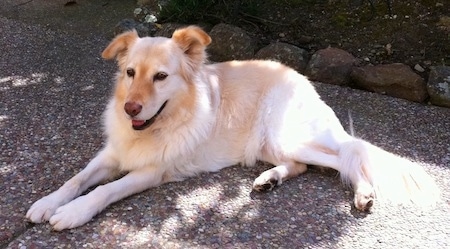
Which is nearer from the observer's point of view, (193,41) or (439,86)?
(193,41)

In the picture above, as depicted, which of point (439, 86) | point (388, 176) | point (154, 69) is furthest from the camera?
point (439, 86)

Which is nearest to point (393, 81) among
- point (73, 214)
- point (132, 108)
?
point (132, 108)

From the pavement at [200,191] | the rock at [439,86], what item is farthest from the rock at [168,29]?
the rock at [439,86]

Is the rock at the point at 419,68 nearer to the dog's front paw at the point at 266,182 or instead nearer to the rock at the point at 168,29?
the dog's front paw at the point at 266,182

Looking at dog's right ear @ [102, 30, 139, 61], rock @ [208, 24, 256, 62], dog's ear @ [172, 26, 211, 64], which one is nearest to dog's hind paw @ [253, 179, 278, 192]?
dog's ear @ [172, 26, 211, 64]

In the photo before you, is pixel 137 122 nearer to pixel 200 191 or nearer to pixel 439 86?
pixel 200 191

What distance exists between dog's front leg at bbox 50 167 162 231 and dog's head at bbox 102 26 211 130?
0.33 metres

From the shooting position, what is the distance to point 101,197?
9.61ft

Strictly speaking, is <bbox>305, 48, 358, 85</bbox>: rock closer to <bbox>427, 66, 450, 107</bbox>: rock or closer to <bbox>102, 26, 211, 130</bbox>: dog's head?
<bbox>427, 66, 450, 107</bbox>: rock

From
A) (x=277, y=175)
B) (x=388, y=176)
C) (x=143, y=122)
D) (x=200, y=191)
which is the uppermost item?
(x=143, y=122)

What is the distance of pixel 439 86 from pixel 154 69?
2918mm

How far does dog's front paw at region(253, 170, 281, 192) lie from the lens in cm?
327

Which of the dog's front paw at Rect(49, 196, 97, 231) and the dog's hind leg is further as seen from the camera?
the dog's hind leg

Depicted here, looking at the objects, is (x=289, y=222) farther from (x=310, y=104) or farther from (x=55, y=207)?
(x=55, y=207)
